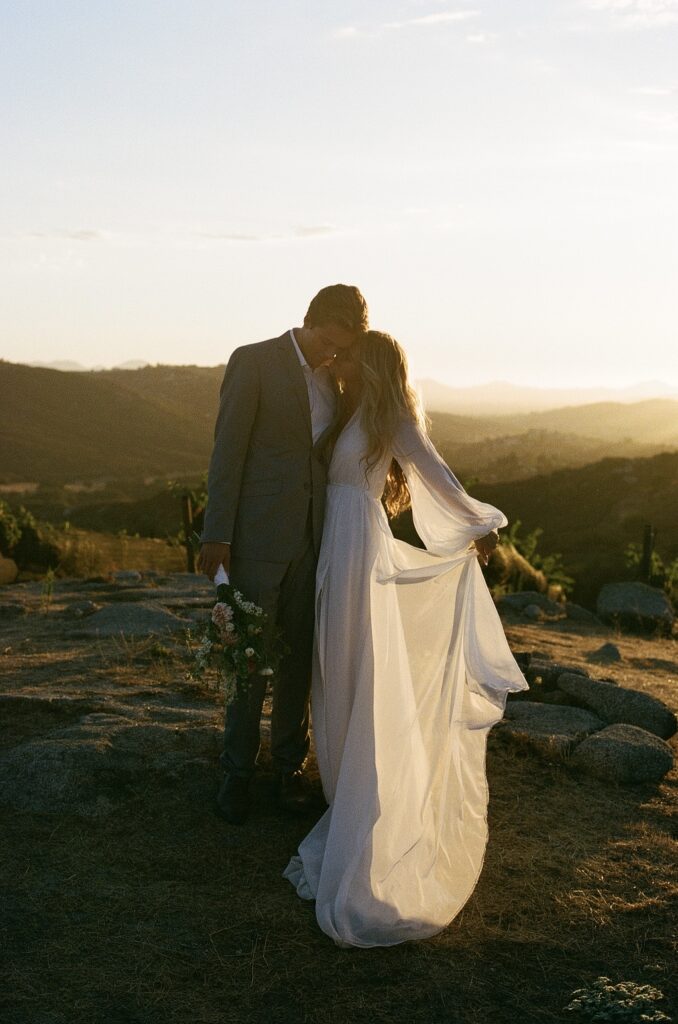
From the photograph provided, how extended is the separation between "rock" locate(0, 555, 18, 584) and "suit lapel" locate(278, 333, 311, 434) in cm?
911

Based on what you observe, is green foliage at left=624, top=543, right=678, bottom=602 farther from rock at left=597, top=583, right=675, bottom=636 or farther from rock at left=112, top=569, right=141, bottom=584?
rock at left=112, top=569, right=141, bottom=584

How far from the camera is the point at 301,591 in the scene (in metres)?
4.32

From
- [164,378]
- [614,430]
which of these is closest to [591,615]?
[164,378]

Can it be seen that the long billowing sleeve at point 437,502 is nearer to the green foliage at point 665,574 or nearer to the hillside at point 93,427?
the green foliage at point 665,574

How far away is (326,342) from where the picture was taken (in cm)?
410

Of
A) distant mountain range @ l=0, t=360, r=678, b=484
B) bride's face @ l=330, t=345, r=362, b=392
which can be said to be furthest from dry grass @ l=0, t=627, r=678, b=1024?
distant mountain range @ l=0, t=360, r=678, b=484

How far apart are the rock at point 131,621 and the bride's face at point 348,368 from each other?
13.9 ft

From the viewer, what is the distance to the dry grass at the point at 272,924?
3229 mm

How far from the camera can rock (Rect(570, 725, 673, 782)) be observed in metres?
5.36

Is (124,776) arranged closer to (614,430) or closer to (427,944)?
(427,944)

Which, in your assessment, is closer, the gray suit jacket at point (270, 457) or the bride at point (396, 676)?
the bride at point (396, 676)

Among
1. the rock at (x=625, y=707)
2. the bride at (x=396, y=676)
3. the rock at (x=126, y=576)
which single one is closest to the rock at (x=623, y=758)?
the rock at (x=625, y=707)

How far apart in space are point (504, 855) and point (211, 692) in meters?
2.37

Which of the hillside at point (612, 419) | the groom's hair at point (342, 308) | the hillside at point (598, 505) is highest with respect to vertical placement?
the hillside at point (612, 419)
